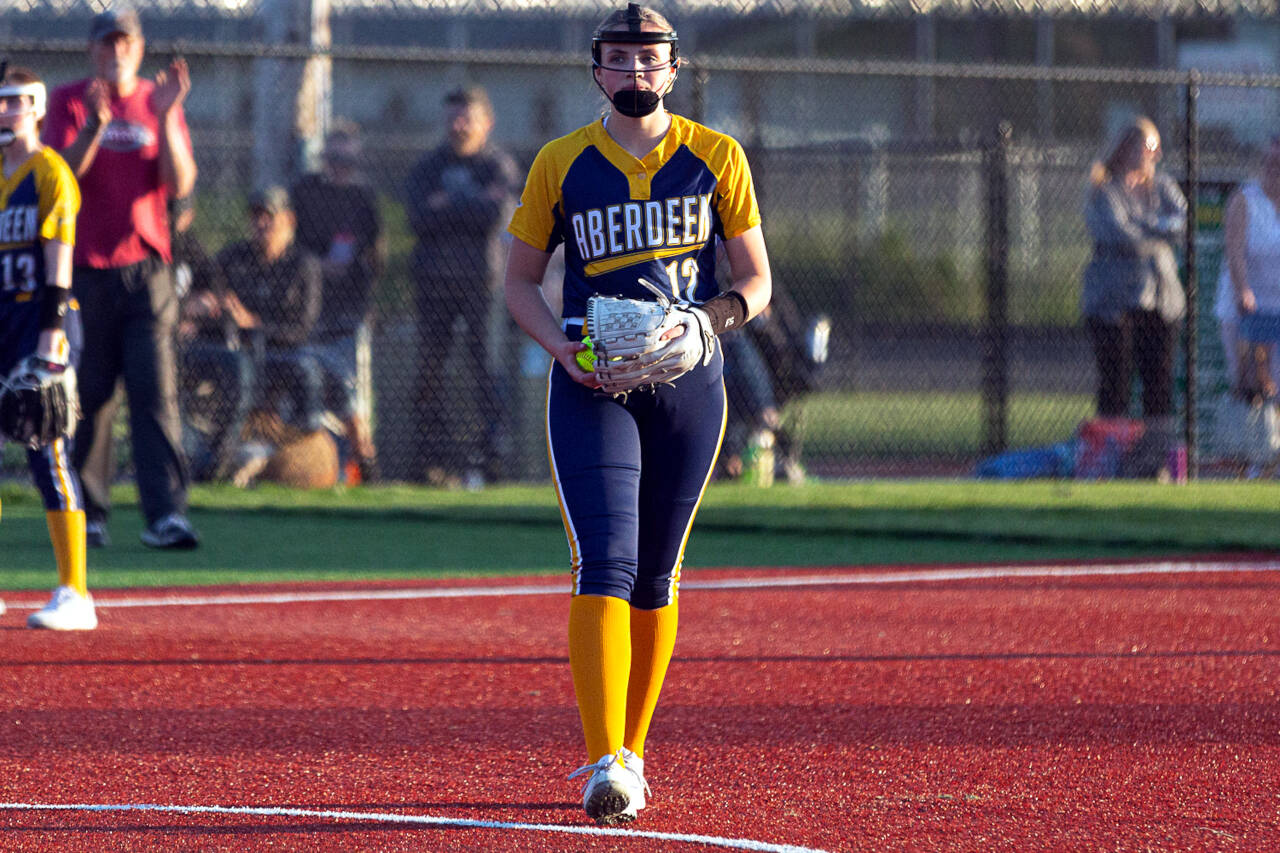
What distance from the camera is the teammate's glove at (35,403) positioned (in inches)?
255

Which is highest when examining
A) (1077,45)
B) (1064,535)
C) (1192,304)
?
(1077,45)

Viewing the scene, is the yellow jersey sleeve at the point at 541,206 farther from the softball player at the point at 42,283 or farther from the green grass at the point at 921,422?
the green grass at the point at 921,422

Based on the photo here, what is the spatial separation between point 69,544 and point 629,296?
3181 millimetres

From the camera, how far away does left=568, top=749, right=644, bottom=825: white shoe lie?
3980 millimetres

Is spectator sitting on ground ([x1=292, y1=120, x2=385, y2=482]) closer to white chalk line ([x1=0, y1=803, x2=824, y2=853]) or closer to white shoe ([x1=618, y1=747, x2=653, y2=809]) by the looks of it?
white chalk line ([x1=0, y1=803, x2=824, y2=853])

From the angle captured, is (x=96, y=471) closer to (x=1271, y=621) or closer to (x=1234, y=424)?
(x=1271, y=621)

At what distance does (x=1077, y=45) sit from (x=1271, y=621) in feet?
68.3

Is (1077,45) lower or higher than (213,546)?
higher

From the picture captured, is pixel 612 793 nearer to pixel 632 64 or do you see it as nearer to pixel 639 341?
pixel 639 341

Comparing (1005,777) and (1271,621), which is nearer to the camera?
(1005,777)

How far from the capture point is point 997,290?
1309 centimetres

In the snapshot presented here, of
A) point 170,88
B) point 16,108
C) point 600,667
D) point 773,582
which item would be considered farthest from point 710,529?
point 600,667

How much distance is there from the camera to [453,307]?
12.0 metres

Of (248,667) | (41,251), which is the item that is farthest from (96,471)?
(248,667)
